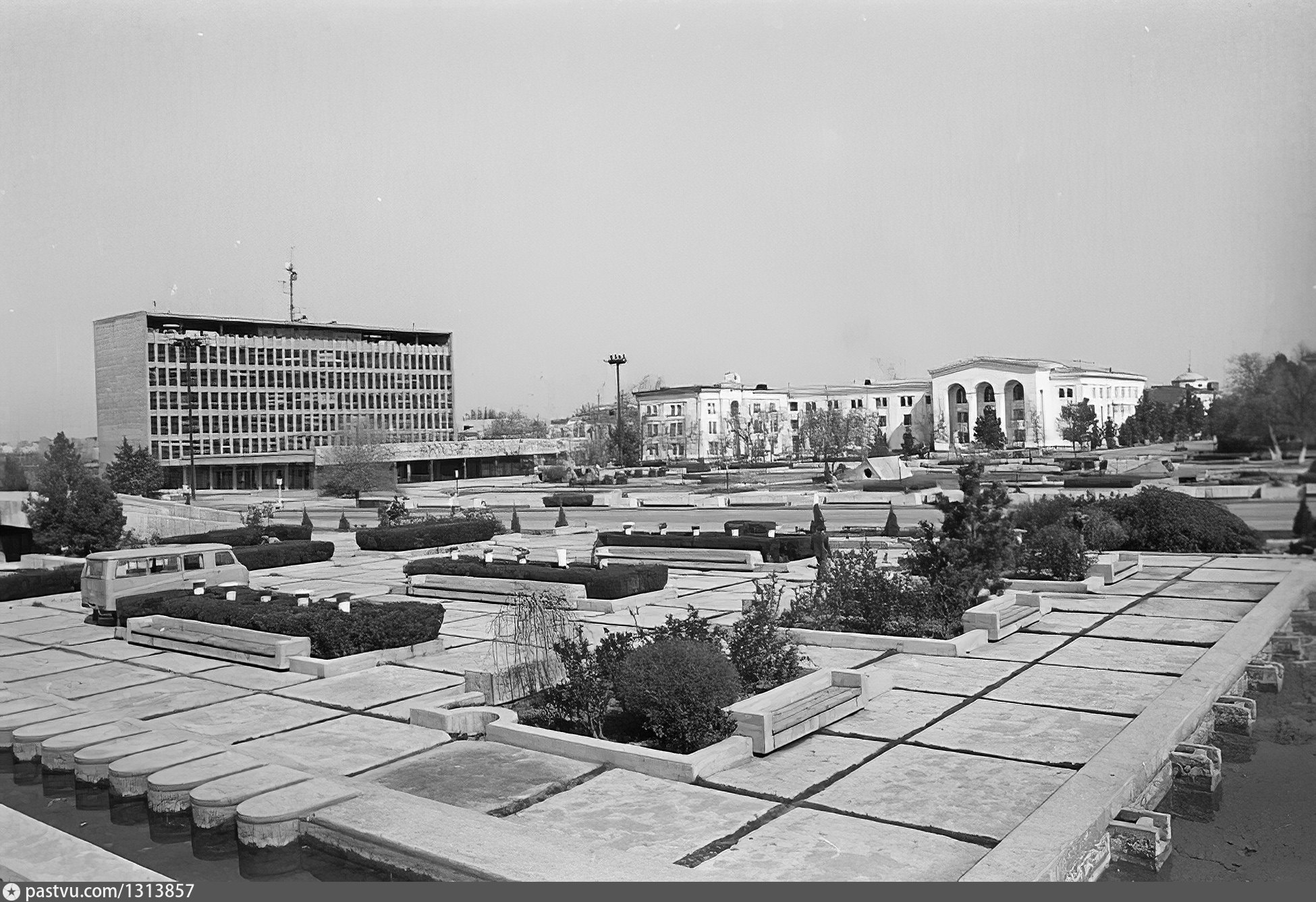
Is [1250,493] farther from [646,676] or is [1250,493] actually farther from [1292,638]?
[1292,638]

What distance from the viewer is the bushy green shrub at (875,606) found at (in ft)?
50.0

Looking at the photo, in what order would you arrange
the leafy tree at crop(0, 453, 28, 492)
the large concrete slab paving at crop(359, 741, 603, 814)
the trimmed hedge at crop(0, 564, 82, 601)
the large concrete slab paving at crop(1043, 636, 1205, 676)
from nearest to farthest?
the large concrete slab paving at crop(359, 741, 603, 814), the large concrete slab paving at crop(1043, 636, 1205, 676), the trimmed hedge at crop(0, 564, 82, 601), the leafy tree at crop(0, 453, 28, 492)

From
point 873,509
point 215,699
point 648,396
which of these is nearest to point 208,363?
point 648,396

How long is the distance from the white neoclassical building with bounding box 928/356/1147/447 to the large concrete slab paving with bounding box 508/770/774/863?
46.7 ft

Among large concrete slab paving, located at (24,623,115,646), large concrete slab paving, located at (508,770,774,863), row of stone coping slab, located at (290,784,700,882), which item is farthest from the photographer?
large concrete slab paving, located at (24,623,115,646)

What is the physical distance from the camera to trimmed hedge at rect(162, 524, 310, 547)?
30172 mm

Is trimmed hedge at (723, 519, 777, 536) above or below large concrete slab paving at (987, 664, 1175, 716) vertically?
above

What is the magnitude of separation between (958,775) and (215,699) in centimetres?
975

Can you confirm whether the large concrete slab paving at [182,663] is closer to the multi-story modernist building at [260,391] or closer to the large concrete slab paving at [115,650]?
the large concrete slab paving at [115,650]

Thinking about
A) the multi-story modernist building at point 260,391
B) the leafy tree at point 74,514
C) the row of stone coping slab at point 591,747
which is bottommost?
the row of stone coping slab at point 591,747

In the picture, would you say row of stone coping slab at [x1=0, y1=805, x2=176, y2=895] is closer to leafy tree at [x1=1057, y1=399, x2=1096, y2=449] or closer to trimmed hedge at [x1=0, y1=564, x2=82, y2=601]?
trimmed hedge at [x1=0, y1=564, x2=82, y2=601]

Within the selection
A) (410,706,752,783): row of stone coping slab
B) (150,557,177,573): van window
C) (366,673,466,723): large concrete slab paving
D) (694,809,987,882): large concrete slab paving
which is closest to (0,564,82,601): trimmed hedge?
(150,557,177,573): van window

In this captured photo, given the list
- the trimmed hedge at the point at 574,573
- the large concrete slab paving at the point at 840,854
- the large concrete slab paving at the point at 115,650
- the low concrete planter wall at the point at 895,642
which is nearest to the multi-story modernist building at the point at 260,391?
the trimmed hedge at the point at 574,573

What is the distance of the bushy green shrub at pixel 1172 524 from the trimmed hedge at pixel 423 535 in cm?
2042
